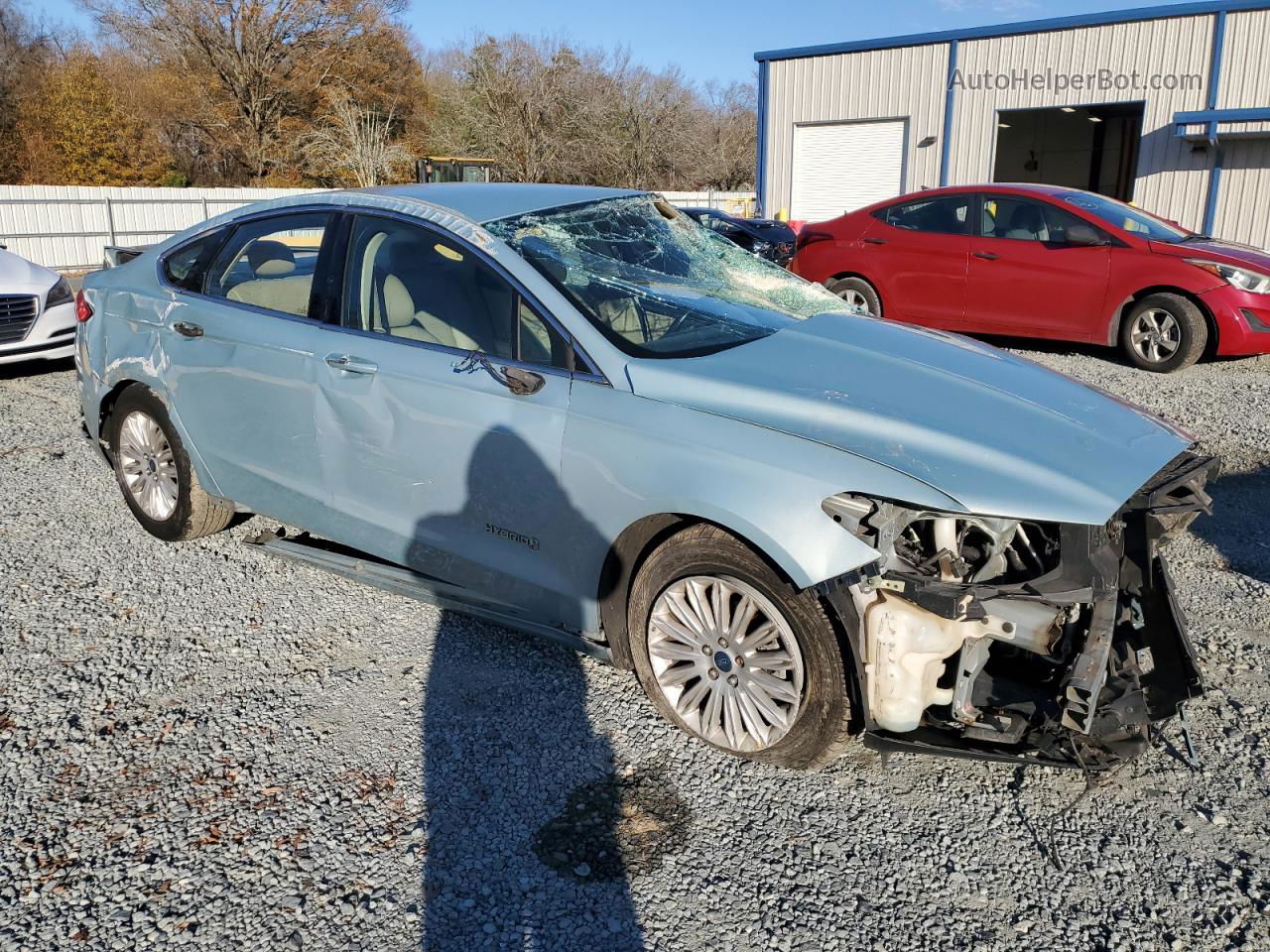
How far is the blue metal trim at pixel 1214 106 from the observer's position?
17.7 metres

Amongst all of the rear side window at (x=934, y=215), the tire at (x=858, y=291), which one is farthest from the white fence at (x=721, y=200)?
the rear side window at (x=934, y=215)

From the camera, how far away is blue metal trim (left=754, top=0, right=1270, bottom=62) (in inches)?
695

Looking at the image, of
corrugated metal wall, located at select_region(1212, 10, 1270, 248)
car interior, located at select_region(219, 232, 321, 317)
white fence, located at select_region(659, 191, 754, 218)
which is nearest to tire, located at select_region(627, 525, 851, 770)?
car interior, located at select_region(219, 232, 321, 317)

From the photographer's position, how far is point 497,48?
44188 millimetres

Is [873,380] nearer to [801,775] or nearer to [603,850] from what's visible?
[801,775]

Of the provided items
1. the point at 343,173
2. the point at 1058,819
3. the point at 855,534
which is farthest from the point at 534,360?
the point at 343,173

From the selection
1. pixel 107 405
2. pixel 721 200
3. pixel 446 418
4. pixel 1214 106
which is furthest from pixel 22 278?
pixel 721 200

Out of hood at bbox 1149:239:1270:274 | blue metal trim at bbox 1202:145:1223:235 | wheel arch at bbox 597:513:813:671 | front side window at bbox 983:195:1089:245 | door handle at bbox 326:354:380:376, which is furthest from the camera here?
blue metal trim at bbox 1202:145:1223:235

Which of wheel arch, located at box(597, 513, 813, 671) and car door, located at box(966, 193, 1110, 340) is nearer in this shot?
wheel arch, located at box(597, 513, 813, 671)

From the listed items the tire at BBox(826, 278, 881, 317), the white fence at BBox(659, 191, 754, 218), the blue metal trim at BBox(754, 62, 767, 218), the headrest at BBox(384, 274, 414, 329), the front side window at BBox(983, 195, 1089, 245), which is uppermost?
the blue metal trim at BBox(754, 62, 767, 218)

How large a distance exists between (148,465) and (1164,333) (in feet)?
26.8

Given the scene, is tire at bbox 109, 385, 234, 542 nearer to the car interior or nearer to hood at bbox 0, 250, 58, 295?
the car interior

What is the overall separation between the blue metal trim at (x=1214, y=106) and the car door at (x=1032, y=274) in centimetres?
1049

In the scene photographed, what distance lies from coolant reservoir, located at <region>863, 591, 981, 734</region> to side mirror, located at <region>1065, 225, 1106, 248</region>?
7.59 metres
